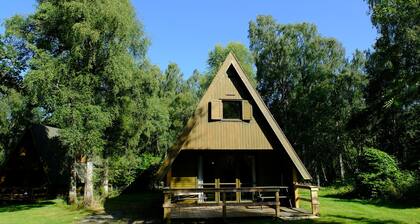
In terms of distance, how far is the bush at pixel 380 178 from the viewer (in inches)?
805

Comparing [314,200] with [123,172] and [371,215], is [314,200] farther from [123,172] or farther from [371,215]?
[123,172]

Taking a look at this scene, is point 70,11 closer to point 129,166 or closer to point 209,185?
point 209,185

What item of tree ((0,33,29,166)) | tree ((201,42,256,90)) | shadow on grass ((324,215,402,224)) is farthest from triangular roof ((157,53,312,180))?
tree ((201,42,256,90))

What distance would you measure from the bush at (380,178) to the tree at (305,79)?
1916 cm

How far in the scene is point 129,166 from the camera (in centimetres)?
3206

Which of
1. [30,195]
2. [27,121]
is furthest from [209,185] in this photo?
[27,121]

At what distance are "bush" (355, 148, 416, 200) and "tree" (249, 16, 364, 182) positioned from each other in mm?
19163

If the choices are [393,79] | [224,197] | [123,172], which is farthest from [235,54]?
[224,197]

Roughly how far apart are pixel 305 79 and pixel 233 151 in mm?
28308

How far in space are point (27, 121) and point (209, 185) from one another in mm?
23022

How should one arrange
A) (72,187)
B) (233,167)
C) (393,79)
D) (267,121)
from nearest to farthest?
(267,121)
(233,167)
(72,187)
(393,79)

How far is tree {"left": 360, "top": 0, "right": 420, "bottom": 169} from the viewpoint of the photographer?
99.2 ft

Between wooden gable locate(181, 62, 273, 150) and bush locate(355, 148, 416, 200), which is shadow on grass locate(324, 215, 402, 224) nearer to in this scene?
wooden gable locate(181, 62, 273, 150)

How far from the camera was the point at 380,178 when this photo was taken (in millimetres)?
21688
